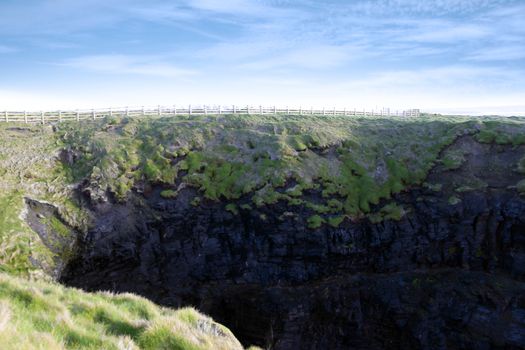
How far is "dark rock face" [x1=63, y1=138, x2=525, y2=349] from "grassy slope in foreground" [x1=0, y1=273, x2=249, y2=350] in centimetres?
1743

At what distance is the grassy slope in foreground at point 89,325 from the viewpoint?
7.49 meters

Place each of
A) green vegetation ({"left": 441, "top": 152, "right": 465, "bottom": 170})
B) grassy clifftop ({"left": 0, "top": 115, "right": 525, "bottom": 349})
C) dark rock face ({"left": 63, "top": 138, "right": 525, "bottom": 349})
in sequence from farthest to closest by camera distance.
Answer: green vegetation ({"left": 441, "top": 152, "right": 465, "bottom": 170})
grassy clifftop ({"left": 0, "top": 115, "right": 525, "bottom": 349})
dark rock face ({"left": 63, "top": 138, "right": 525, "bottom": 349})

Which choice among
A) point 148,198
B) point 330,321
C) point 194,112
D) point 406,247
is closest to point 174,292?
point 148,198

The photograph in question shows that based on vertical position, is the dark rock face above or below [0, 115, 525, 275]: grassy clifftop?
below

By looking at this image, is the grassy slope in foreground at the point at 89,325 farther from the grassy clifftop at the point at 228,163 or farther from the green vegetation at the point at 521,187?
the green vegetation at the point at 521,187

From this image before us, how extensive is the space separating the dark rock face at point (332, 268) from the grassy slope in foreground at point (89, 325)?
686 inches

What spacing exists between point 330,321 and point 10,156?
30599 millimetres

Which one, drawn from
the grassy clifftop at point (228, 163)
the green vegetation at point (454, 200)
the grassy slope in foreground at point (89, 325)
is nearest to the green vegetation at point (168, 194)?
the grassy clifftop at point (228, 163)

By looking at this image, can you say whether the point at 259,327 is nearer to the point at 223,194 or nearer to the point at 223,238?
the point at 223,238

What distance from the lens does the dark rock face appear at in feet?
93.4

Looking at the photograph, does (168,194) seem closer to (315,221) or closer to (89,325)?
(315,221)

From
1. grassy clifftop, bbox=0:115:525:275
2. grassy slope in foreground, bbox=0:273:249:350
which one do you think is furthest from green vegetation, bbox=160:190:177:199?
grassy slope in foreground, bbox=0:273:249:350

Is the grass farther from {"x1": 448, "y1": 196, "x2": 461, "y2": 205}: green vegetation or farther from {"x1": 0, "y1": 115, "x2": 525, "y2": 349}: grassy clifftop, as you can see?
{"x1": 448, "y1": 196, "x2": 461, "y2": 205}: green vegetation

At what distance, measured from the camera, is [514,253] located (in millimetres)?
30062
